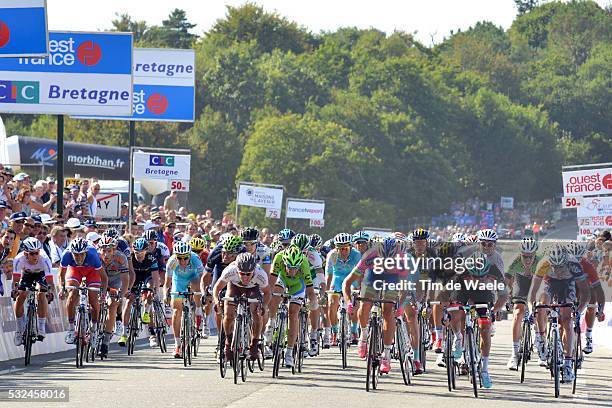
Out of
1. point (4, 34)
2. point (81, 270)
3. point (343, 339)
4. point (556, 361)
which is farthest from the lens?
point (4, 34)

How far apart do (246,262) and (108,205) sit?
14.0m

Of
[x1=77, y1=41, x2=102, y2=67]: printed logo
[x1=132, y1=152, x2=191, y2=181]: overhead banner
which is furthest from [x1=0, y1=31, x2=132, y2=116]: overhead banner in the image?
[x1=132, y1=152, x2=191, y2=181]: overhead banner

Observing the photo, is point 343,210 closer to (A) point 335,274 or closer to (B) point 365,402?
(A) point 335,274

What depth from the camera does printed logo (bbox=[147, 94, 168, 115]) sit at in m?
38.1

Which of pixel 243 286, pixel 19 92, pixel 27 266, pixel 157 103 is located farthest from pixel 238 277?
pixel 157 103

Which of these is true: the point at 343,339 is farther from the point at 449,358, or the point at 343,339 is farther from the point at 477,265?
the point at 449,358

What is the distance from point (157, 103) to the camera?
38.1 meters

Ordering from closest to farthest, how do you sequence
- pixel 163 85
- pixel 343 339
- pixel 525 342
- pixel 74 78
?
1. pixel 525 342
2. pixel 343 339
3. pixel 74 78
4. pixel 163 85

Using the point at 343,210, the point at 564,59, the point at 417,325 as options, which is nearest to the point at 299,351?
the point at 417,325

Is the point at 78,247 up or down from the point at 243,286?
up

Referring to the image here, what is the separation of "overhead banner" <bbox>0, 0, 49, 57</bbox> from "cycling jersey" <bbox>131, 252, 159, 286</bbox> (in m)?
4.35

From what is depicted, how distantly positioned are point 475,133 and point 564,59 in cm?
4921

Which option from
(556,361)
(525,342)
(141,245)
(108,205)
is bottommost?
(556,361)

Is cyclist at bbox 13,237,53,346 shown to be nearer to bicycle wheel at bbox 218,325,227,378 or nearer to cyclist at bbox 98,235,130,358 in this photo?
cyclist at bbox 98,235,130,358
